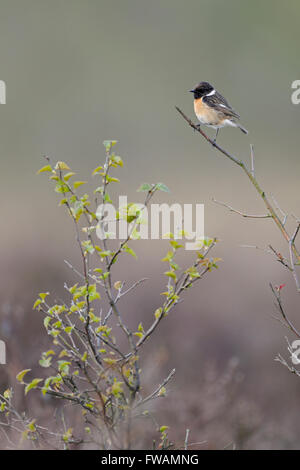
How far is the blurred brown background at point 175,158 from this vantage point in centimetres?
834

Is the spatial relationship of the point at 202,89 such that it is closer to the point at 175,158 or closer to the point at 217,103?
the point at 217,103

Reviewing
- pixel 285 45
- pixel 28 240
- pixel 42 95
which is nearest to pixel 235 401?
pixel 28 240

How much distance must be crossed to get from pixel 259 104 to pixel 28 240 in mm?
17406

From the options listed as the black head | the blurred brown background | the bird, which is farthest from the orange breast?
the blurred brown background

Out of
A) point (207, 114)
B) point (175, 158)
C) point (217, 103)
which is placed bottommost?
point (207, 114)

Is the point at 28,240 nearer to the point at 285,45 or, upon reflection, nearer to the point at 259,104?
the point at 259,104

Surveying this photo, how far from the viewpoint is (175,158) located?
24.1 meters

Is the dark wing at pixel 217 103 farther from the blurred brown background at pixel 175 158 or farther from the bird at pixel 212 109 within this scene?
the blurred brown background at pixel 175 158

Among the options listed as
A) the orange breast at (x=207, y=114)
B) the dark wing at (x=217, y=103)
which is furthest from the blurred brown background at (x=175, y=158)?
the dark wing at (x=217, y=103)

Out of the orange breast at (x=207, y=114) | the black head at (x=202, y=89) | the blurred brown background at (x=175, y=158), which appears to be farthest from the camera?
the blurred brown background at (x=175, y=158)

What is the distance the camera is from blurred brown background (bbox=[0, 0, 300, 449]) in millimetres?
8336

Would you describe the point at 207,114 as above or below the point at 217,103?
below

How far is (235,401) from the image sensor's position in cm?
786

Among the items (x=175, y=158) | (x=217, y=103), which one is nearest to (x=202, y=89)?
(x=217, y=103)
